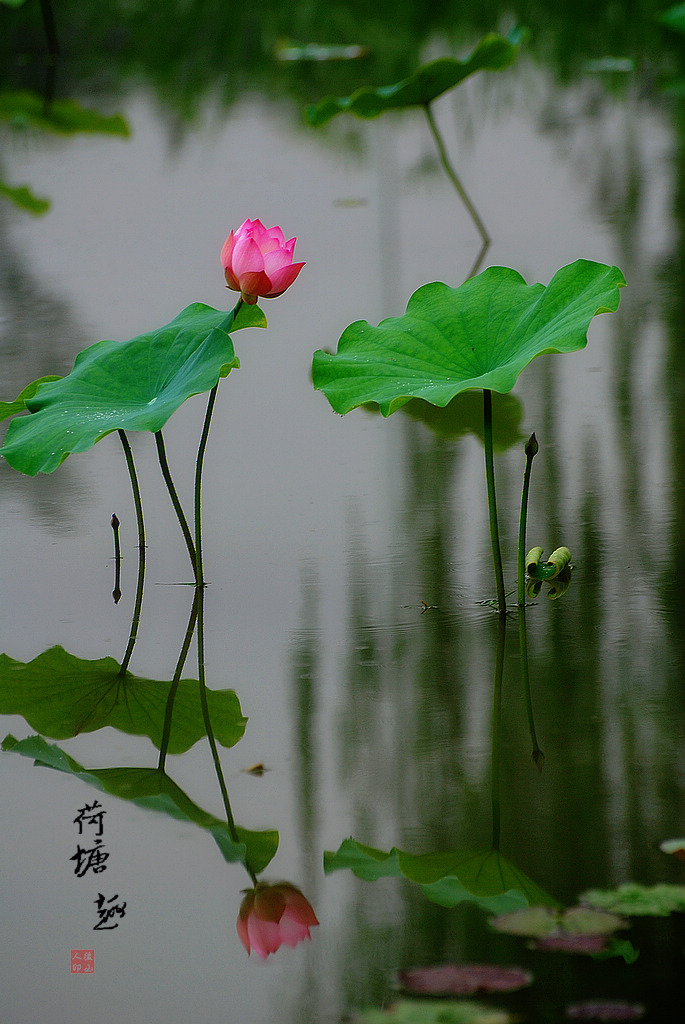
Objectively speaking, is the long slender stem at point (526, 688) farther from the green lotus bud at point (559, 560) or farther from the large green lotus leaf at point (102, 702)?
the large green lotus leaf at point (102, 702)

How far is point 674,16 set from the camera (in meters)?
4.84

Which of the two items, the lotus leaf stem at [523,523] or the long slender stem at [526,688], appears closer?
the long slender stem at [526,688]

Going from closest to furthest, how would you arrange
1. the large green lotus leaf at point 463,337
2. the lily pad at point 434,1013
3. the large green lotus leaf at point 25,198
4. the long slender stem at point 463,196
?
the lily pad at point 434,1013
the large green lotus leaf at point 463,337
the long slender stem at point 463,196
the large green lotus leaf at point 25,198

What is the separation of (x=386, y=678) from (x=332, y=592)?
229 mm

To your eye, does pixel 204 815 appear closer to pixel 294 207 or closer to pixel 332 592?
pixel 332 592

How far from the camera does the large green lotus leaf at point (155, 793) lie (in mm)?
1079

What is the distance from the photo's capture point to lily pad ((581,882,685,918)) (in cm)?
95

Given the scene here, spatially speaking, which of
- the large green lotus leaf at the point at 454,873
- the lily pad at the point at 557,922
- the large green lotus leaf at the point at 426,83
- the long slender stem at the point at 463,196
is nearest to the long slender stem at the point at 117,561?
the large green lotus leaf at the point at 454,873

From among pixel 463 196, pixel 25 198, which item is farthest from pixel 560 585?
pixel 25 198

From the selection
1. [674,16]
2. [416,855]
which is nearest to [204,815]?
A: [416,855]

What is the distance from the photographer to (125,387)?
1.52 metres

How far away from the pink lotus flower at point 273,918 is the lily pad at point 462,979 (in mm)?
106

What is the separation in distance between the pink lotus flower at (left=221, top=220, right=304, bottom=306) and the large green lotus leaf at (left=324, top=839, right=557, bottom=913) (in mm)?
700

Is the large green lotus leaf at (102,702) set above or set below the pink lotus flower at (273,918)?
above
